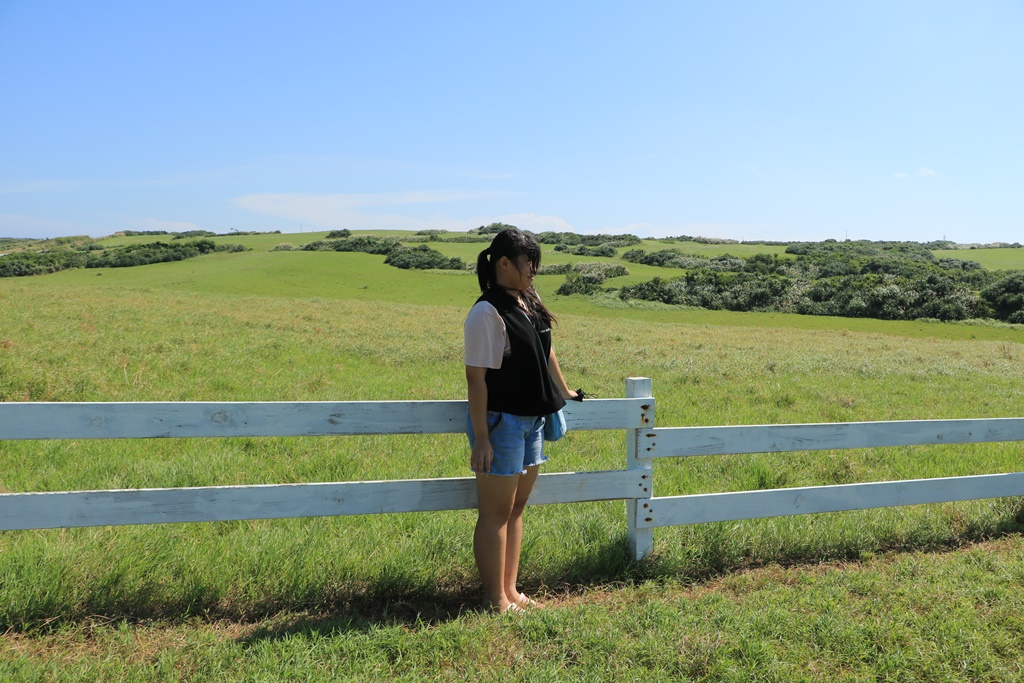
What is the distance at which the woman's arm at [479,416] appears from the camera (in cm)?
333

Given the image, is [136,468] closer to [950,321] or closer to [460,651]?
[460,651]

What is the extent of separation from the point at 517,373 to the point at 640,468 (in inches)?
56.4

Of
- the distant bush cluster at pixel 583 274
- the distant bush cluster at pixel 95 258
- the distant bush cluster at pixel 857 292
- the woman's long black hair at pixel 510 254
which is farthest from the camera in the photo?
the distant bush cluster at pixel 95 258

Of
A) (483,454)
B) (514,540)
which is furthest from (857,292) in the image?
(483,454)

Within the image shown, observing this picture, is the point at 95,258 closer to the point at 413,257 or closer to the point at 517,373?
the point at 413,257

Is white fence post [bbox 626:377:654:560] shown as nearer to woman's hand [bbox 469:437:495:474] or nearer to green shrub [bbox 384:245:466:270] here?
woman's hand [bbox 469:437:495:474]

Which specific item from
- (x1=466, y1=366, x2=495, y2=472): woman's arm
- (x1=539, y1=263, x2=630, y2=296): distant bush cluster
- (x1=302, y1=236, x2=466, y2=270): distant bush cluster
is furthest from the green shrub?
(x1=466, y1=366, x2=495, y2=472): woman's arm

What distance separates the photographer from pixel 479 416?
339 centimetres

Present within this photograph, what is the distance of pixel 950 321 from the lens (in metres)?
38.7

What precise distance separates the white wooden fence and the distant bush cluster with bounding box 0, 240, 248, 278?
63.7 meters

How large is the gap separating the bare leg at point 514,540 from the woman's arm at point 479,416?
0.44 metres

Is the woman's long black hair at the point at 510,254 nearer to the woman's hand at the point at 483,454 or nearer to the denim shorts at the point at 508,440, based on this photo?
the denim shorts at the point at 508,440

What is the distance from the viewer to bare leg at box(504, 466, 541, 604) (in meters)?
3.81

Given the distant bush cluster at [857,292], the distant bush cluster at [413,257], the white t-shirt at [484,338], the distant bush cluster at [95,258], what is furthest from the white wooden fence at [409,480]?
the distant bush cluster at [95,258]
